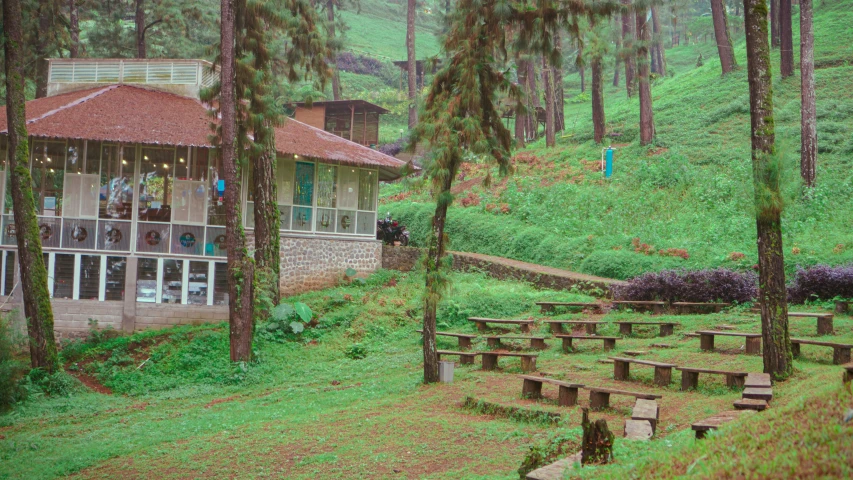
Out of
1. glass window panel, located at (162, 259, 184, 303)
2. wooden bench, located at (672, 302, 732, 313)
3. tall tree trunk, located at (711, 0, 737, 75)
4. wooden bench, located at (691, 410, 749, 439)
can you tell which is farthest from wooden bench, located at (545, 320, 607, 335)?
tall tree trunk, located at (711, 0, 737, 75)

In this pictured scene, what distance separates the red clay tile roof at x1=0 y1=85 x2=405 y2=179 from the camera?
20141 mm

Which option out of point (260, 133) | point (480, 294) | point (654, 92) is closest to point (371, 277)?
point (480, 294)

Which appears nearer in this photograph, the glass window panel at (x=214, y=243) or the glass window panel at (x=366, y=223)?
the glass window panel at (x=214, y=243)

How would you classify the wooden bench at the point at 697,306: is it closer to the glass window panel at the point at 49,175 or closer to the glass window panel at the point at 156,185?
the glass window panel at the point at 156,185

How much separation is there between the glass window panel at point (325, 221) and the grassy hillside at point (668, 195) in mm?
4801

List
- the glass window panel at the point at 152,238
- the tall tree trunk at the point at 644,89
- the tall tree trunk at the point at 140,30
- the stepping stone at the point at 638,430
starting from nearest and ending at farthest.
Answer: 1. the stepping stone at the point at 638,430
2. the glass window panel at the point at 152,238
3. the tall tree trunk at the point at 644,89
4. the tall tree trunk at the point at 140,30

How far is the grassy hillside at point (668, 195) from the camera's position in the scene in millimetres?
21266

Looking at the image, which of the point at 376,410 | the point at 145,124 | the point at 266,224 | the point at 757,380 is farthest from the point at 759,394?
the point at 145,124

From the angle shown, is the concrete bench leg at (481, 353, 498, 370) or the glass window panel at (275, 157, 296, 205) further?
the glass window panel at (275, 157, 296, 205)

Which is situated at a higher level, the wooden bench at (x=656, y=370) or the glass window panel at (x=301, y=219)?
the glass window panel at (x=301, y=219)

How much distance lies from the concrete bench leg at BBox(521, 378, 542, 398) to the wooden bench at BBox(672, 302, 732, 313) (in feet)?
23.6

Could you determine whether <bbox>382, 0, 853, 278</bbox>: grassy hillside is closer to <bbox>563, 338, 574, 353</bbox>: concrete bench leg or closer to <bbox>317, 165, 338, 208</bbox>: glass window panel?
<bbox>317, 165, 338, 208</bbox>: glass window panel

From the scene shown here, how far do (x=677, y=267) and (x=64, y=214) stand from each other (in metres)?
16.2

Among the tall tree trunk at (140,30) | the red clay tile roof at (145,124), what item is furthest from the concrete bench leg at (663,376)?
the tall tree trunk at (140,30)
